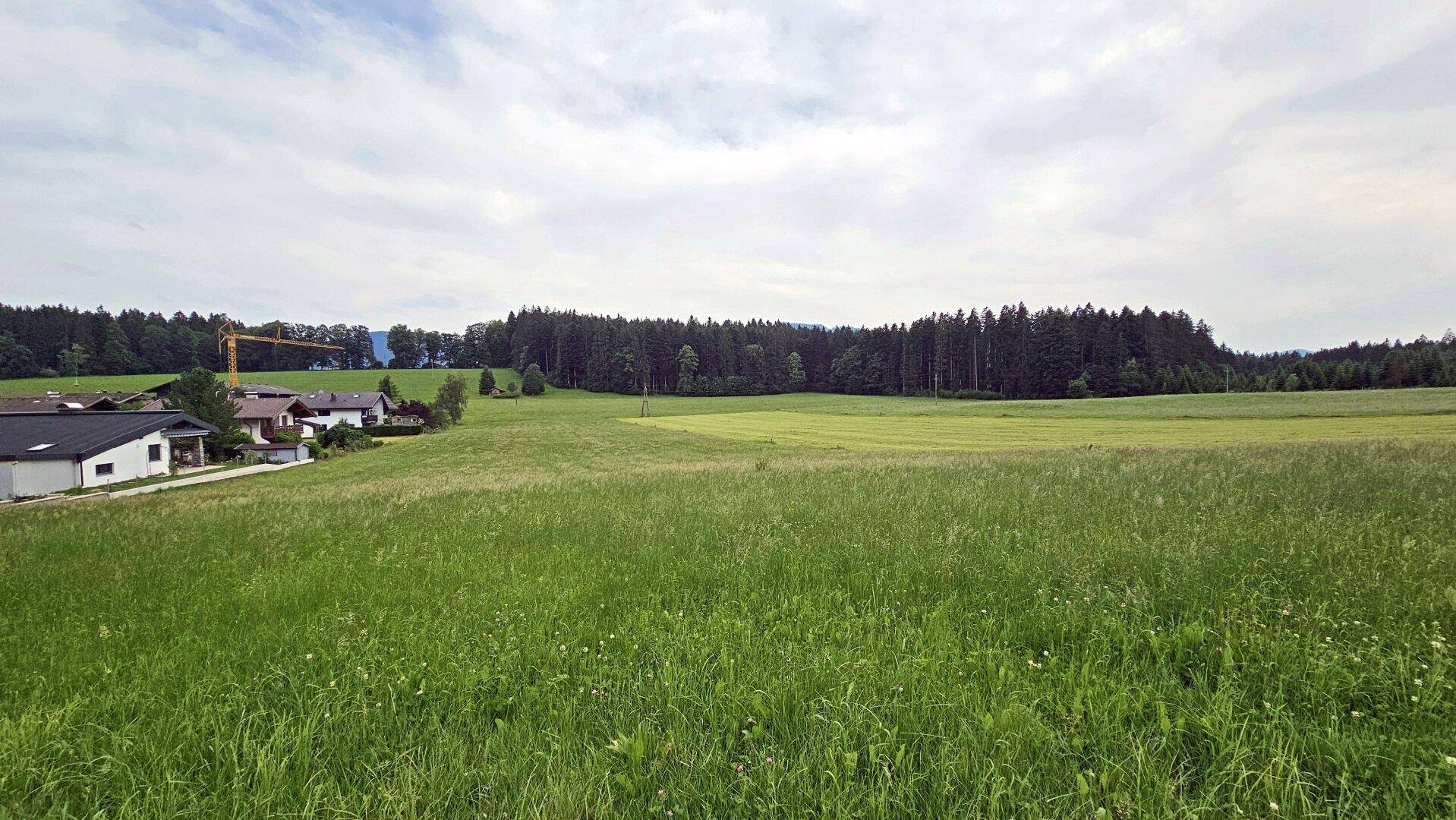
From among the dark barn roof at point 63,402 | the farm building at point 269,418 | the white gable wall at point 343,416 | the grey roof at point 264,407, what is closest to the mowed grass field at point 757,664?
the farm building at point 269,418

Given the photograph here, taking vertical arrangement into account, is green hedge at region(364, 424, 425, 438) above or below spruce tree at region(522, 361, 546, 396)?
below

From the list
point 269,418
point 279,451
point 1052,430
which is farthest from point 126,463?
point 1052,430

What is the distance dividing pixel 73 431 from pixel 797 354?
413ft

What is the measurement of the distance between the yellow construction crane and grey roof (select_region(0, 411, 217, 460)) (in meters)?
62.8

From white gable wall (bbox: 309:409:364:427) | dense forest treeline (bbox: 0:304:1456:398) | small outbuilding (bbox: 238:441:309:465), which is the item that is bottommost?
small outbuilding (bbox: 238:441:309:465)

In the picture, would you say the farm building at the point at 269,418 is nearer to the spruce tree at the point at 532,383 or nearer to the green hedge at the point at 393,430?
the green hedge at the point at 393,430

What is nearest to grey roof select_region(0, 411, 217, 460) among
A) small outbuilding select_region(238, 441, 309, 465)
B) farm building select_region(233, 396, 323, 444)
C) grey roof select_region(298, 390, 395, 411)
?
small outbuilding select_region(238, 441, 309, 465)

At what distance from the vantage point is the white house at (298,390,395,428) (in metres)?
80.1

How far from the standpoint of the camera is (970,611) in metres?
4.25

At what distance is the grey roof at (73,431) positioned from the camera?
117 feet

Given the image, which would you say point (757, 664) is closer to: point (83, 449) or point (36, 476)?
point (83, 449)

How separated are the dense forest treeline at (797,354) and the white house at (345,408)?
59168 mm

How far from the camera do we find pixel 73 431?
3909 cm

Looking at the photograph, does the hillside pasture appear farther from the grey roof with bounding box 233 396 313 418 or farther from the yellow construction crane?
the yellow construction crane
